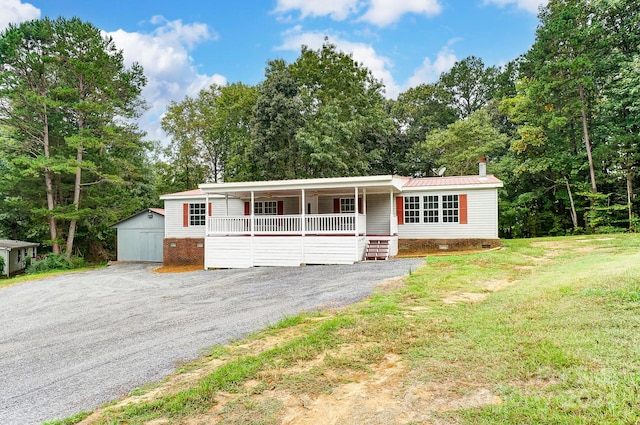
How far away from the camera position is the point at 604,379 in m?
2.74

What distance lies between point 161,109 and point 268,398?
3074cm

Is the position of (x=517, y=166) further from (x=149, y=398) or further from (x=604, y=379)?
(x=149, y=398)

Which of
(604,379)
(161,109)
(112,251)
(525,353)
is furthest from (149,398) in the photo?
(161,109)

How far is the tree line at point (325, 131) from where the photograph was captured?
61.0 ft

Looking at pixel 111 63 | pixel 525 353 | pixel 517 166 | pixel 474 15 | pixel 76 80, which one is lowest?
pixel 525 353

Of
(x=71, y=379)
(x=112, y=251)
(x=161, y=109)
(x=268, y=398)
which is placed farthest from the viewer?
(x=161, y=109)

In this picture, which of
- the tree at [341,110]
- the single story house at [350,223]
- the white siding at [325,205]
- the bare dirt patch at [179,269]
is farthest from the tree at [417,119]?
the bare dirt patch at [179,269]

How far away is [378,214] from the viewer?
52.3ft

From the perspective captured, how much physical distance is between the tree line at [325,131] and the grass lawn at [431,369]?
57.0 ft

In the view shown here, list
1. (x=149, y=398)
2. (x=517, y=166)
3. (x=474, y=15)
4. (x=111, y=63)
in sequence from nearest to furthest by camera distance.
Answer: (x=149, y=398) → (x=474, y=15) → (x=111, y=63) → (x=517, y=166)

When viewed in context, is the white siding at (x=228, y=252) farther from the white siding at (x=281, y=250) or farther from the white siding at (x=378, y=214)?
the white siding at (x=378, y=214)

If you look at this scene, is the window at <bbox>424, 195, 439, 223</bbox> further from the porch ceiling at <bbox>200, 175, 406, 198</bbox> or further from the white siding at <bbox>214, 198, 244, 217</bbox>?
the white siding at <bbox>214, 198, 244, 217</bbox>

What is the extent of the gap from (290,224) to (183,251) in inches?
259

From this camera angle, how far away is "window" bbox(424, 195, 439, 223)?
15.0m
